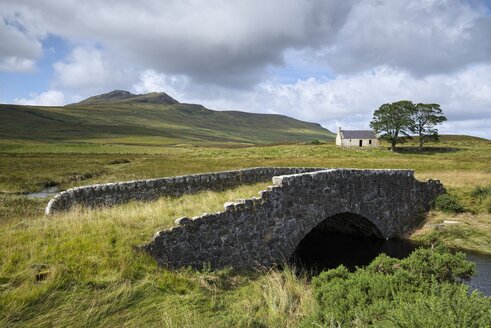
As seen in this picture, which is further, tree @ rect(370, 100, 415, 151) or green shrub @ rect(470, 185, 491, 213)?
tree @ rect(370, 100, 415, 151)

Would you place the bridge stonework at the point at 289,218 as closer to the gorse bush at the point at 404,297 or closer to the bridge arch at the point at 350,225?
the bridge arch at the point at 350,225

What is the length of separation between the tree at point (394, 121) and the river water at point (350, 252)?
195 feet

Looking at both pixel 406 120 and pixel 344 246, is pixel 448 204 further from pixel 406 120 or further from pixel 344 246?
pixel 406 120

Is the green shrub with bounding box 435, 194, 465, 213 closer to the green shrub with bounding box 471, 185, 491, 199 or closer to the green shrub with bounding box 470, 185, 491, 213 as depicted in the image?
the green shrub with bounding box 470, 185, 491, 213

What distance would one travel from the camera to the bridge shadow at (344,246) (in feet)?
55.4

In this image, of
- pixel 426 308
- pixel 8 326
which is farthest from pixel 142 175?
pixel 426 308

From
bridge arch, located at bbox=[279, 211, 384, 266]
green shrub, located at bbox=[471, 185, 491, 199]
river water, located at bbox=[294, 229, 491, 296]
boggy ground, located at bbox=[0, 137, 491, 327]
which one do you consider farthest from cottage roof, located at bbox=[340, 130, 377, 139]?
boggy ground, located at bbox=[0, 137, 491, 327]

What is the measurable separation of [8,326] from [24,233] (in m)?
3.18

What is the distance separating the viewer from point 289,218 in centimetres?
1405

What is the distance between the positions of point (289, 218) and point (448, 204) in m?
14.1

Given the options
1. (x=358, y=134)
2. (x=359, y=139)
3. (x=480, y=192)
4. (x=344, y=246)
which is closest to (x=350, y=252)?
(x=344, y=246)

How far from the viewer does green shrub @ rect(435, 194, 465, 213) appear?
74.5ft

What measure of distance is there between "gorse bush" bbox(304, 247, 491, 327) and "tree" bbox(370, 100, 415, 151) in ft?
232

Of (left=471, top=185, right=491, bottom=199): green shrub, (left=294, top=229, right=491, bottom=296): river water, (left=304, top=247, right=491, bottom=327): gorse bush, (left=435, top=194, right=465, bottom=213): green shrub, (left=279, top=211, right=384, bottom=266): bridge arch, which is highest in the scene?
(left=304, top=247, right=491, bottom=327): gorse bush
